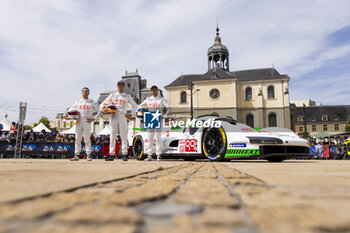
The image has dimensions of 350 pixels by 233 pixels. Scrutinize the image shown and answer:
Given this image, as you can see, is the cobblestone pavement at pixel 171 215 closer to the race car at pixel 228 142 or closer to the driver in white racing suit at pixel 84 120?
the race car at pixel 228 142

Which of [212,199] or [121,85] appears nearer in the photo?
[212,199]

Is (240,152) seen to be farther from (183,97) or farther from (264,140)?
(183,97)

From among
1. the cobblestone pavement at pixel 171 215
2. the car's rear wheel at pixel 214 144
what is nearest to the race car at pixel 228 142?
the car's rear wheel at pixel 214 144

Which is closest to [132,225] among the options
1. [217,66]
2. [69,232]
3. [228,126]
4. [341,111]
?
[69,232]

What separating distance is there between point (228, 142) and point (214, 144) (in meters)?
0.44

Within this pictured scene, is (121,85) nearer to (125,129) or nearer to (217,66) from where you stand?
(125,129)

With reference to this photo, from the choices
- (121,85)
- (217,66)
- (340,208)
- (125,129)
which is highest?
(217,66)

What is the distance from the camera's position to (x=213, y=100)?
46.5m

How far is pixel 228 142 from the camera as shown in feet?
20.5

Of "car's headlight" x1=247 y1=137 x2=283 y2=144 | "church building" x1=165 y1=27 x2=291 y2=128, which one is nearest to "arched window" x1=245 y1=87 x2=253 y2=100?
"church building" x1=165 y1=27 x2=291 y2=128

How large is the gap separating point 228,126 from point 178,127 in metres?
1.57

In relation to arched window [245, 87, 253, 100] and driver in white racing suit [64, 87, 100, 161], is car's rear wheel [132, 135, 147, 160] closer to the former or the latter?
driver in white racing suit [64, 87, 100, 161]

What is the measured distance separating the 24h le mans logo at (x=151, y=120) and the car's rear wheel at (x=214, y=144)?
4.16ft

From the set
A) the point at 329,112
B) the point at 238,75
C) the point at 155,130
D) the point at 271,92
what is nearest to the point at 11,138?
the point at 155,130
